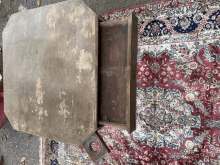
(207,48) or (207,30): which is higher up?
(207,30)

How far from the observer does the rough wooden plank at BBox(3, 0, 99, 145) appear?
5.17 feet

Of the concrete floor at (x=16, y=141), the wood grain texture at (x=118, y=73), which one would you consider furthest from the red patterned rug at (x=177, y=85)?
the concrete floor at (x=16, y=141)

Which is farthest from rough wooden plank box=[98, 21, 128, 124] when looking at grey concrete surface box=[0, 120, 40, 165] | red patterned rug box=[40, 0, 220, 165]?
grey concrete surface box=[0, 120, 40, 165]

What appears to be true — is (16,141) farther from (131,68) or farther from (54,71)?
(131,68)

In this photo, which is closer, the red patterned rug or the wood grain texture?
the wood grain texture

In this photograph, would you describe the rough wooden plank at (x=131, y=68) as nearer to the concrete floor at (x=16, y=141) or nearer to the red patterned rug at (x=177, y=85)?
the red patterned rug at (x=177, y=85)

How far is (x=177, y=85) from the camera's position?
2.27 m

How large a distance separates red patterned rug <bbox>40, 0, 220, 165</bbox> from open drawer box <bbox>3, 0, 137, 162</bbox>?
3.27 ft

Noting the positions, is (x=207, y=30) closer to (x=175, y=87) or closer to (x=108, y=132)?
(x=175, y=87)

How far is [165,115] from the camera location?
7.74 ft

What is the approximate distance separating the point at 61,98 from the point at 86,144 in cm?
57

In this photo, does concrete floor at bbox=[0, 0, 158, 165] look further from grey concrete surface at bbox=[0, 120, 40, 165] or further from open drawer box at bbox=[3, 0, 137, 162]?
open drawer box at bbox=[3, 0, 137, 162]

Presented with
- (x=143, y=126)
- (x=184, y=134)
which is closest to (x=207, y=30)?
(x=184, y=134)

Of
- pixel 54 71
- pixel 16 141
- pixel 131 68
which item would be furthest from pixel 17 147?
pixel 131 68
